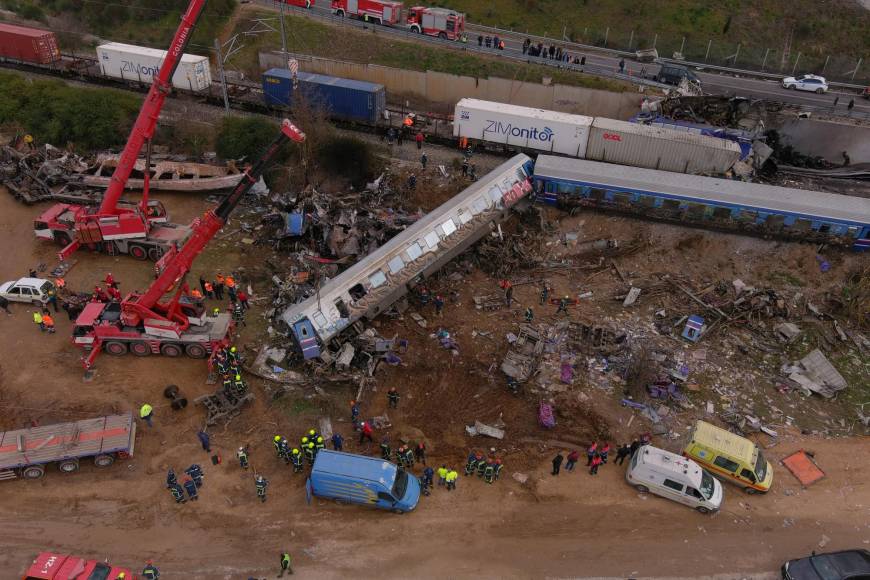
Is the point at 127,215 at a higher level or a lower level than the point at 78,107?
lower

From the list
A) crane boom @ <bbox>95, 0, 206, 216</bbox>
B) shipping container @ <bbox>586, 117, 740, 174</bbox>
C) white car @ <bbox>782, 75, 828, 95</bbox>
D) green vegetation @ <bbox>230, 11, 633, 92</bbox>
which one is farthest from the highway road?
crane boom @ <bbox>95, 0, 206, 216</bbox>

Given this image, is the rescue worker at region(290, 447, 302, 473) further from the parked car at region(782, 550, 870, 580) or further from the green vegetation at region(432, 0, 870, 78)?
the green vegetation at region(432, 0, 870, 78)

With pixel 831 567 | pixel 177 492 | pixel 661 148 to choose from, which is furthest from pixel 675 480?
pixel 661 148

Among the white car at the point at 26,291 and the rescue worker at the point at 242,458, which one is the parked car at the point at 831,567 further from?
the white car at the point at 26,291

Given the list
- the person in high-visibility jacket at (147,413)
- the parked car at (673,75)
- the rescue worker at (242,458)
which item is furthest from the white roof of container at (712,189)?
the person in high-visibility jacket at (147,413)

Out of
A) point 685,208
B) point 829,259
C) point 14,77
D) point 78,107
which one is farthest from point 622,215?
point 14,77

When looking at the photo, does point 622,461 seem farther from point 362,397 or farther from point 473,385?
point 362,397
